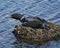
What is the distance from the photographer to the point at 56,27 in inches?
670

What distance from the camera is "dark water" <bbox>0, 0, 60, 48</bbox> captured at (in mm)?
15531

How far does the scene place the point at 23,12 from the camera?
19.8m

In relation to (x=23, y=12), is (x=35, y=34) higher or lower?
higher

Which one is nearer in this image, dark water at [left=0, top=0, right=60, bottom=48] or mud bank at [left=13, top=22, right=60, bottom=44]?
dark water at [left=0, top=0, right=60, bottom=48]

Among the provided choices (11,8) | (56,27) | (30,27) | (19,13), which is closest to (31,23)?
(30,27)

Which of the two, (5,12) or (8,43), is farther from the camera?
(5,12)

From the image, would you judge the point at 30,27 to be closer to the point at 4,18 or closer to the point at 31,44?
the point at 31,44

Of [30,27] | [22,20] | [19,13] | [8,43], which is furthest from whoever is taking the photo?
[19,13]

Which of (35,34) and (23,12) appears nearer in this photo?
(35,34)

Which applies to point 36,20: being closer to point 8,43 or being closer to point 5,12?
point 8,43

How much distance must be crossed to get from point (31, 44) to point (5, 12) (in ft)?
16.4

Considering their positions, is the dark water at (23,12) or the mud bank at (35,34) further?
the mud bank at (35,34)

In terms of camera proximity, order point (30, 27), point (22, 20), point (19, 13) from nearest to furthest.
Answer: point (30, 27), point (22, 20), point (19, 13)

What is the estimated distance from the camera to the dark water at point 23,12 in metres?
15.5
